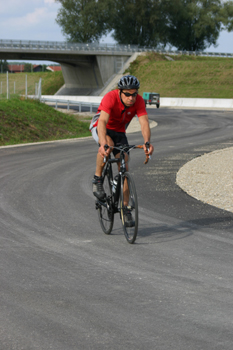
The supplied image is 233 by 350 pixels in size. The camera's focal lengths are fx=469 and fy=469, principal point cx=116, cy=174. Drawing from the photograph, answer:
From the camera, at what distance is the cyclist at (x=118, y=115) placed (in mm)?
6016

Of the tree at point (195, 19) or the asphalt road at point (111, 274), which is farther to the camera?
the tree at point (195, 19)

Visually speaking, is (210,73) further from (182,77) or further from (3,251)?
(3,251)

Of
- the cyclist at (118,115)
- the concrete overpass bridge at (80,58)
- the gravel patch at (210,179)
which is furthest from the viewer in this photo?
the concrete overpass bridge at (80,58)

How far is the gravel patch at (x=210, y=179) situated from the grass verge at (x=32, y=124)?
9084 millimetres

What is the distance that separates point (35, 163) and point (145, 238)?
27.3 feet

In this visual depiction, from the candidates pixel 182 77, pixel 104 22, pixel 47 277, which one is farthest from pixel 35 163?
pixel 104 22

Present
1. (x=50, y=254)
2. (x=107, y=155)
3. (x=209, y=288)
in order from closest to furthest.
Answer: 1. (x=209, y=288)
2. (x=50, y=254)
3. (x=107, y=155)

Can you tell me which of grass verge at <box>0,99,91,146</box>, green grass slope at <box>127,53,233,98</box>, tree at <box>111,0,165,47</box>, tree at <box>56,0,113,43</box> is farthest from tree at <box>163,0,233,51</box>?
grass verge at <box>0,99,91,146</box>

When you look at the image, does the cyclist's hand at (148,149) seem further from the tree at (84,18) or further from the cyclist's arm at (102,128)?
the tree at (84,18)

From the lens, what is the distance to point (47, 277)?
4.82 metres

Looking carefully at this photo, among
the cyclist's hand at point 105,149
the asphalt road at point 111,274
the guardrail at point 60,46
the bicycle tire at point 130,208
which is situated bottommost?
the asphalt road at point 111,274

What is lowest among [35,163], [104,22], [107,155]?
[35,163]

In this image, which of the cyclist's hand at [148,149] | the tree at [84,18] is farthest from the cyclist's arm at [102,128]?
the tree at [84,18]

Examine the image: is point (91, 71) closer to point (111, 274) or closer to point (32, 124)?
point (32, 124)
